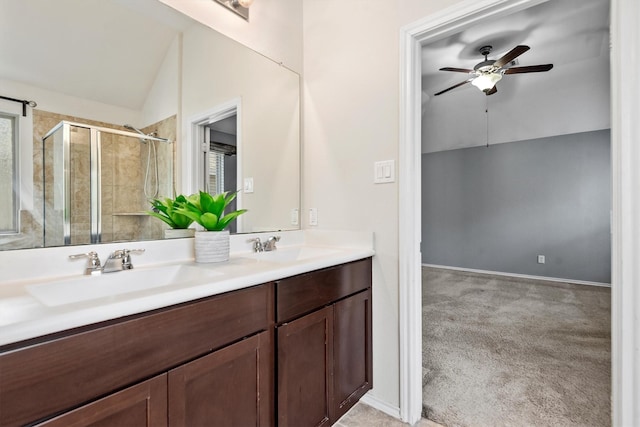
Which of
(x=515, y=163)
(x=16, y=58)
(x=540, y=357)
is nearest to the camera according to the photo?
(x=16, y=58)

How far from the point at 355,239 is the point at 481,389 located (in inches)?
45.7

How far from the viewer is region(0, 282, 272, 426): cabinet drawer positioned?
0.60 metres

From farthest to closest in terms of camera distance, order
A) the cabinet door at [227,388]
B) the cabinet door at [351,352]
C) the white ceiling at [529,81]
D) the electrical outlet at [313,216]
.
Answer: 1. the white ceiling at [529,81]
2. the electrical outlet at [313,216]
3. the cabinet door at [351,352]
4. the cabinet door at [227,388]

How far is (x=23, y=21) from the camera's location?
1030 mm

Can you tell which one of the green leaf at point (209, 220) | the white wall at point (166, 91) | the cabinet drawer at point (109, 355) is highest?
the white wall at point (166, 91)

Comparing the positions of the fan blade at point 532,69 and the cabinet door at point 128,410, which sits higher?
the fan blade at point 532,69

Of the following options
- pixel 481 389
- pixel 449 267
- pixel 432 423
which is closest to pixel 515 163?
pixel 449 267

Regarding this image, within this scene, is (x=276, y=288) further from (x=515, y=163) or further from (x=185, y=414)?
(x=515, y=163)

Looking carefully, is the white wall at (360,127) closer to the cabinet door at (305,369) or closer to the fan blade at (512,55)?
the cabinet door at (305,369)

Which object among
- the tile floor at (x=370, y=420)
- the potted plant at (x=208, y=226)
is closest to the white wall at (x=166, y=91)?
the potted plant at (x=208, y=226)

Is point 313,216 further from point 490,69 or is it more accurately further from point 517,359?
point 490,69

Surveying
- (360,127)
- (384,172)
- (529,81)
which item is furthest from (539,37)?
(384,172)

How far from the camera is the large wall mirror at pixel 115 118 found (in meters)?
1.03

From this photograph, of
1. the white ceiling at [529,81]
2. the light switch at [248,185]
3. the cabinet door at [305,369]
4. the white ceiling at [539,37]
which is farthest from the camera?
the white ceiling at [529,81]
